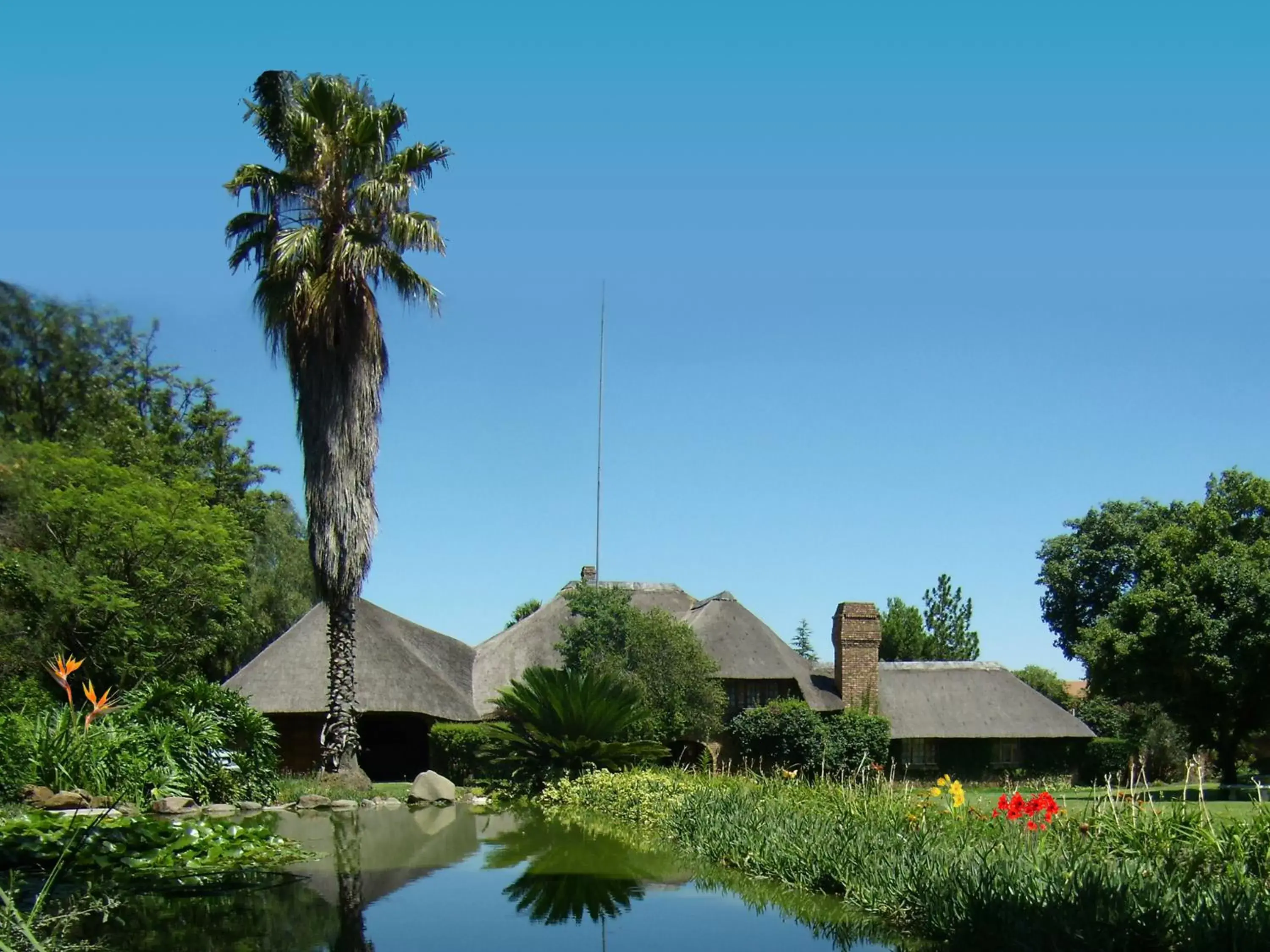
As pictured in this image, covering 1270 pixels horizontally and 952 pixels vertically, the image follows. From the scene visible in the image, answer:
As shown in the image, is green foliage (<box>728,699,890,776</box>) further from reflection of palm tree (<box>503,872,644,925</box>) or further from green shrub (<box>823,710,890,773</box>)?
reflection of palm tree (<box>503,872,644,925</box>)

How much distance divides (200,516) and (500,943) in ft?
78.6

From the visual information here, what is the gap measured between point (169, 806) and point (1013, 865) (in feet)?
42.7

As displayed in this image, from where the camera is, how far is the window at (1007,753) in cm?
3500

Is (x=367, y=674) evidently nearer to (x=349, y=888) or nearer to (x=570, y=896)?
(x=349, y=888)

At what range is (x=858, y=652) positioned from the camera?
33938mm

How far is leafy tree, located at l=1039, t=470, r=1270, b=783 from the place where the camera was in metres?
28.7

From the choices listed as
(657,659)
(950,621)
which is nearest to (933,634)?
(950,621)

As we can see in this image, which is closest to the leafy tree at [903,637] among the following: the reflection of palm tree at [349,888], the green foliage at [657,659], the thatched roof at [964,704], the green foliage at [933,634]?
the green foliage at [933,634]

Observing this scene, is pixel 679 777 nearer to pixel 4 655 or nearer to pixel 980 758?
pixel 4 655

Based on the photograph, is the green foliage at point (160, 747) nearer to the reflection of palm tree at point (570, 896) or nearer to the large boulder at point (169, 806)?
the large boulder at point (169, 806)

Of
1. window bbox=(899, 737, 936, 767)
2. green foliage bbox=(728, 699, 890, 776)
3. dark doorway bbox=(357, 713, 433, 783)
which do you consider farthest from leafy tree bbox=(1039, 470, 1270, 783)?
dark doorway bbox=(357, 713, 433, 783)

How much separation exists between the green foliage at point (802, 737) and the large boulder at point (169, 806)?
648 inches

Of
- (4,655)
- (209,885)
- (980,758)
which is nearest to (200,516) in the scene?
(4,655)

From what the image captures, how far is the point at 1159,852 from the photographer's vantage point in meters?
9.01
